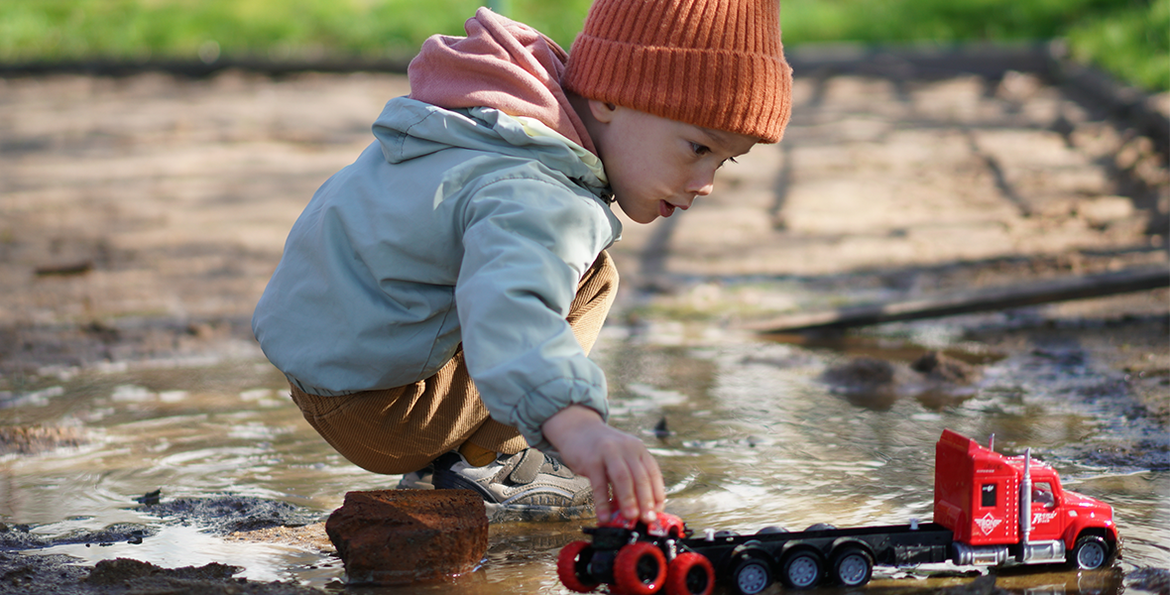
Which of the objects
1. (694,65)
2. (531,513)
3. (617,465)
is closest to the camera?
(617,465)

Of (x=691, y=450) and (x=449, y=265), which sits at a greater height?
(x=449, y=265)

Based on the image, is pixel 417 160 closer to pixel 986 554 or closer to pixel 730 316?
pixel 986 554

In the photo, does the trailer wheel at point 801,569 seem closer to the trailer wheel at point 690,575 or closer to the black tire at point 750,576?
the black tire at point 750,576

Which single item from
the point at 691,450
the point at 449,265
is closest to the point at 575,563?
the point at 449,265

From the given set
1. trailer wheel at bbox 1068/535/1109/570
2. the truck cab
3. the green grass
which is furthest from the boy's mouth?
the green grass

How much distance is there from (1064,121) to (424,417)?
23.7ft

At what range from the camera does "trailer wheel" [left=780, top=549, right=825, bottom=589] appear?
1771 millimetres

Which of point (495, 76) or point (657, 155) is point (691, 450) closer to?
point (657, 155)

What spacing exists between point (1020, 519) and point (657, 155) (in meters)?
0.83

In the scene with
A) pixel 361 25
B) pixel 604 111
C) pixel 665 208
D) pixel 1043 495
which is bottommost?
pixel 1043 495

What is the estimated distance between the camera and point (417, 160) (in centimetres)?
202

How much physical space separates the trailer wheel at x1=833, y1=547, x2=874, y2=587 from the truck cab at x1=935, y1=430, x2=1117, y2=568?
0.48 feet

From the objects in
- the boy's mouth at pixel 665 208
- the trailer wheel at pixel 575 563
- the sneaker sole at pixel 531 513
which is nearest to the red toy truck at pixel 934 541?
the trailer wheel at pixel 575 563

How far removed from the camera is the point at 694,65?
203 cm
